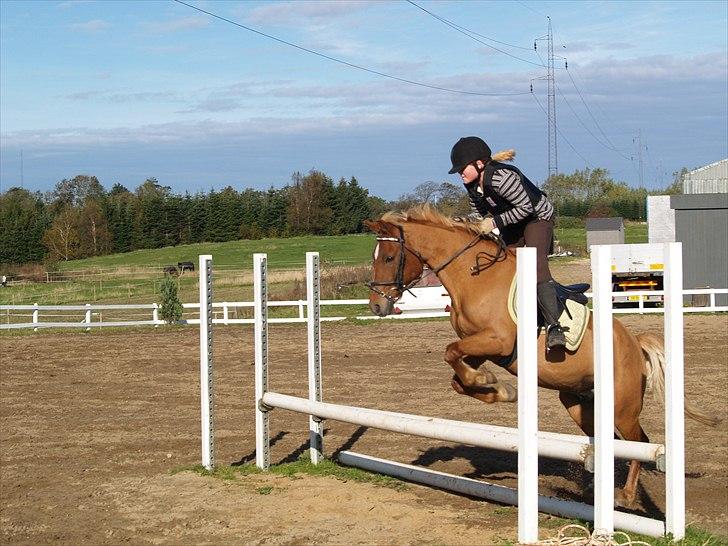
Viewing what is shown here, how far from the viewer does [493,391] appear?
590 cm

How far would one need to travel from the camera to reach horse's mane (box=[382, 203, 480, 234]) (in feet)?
20.6

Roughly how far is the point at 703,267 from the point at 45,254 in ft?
162

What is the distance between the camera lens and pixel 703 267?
25.8m

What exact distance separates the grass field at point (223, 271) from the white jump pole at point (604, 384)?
899 inches

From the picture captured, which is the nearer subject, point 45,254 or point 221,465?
point 221,465

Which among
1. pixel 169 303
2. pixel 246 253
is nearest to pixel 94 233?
pixel 246 253

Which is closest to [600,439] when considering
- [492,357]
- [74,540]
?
[492,357]

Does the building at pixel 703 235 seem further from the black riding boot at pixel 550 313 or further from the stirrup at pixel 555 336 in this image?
the stirrup at pixel 555 336

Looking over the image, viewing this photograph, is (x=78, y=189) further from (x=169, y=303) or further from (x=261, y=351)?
(x=261, y=351)

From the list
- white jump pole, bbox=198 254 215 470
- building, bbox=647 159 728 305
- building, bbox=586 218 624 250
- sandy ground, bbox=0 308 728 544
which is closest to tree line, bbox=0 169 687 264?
building, bbox=586 218 624 250

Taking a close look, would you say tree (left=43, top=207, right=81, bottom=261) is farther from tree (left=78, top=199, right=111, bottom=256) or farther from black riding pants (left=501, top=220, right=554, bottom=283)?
black riding pants (left=501, top=220, right=554, bottom=283)

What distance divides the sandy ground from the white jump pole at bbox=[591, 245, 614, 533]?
2.77 feet

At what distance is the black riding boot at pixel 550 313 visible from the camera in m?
5.55

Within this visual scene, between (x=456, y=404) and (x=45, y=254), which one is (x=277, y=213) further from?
(x=456, y=404)
